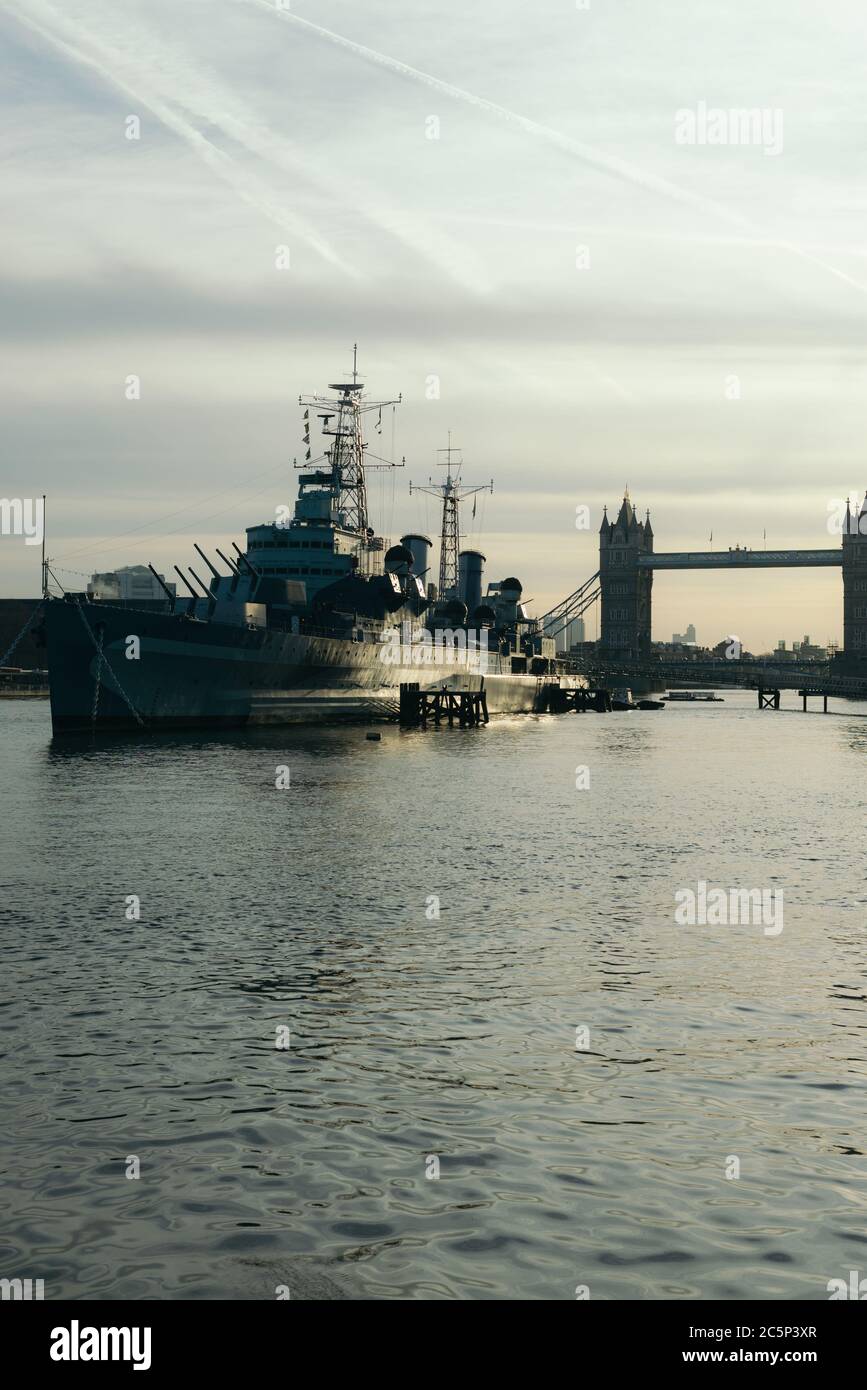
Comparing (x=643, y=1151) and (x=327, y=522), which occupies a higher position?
(x=327, y=522)

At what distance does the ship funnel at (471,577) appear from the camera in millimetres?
117625

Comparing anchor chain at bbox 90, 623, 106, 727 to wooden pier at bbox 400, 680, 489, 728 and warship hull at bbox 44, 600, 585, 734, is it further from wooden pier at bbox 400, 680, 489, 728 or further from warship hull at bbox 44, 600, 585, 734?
wooden pier at bbox 400, 680, 489, 728

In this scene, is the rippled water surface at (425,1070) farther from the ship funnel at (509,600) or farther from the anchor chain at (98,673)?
the ship funnel at (509,600)

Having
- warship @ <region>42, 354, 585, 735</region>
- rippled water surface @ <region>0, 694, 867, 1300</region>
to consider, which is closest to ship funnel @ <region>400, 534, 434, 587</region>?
warship @ <region>42, 354, 585, 735</region>

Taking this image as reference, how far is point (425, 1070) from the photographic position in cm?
1197

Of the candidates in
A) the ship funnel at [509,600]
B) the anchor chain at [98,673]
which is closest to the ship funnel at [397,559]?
the anchor chain at [98,673]

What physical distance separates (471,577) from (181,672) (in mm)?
59855

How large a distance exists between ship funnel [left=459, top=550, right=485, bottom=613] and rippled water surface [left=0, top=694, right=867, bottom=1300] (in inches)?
3510

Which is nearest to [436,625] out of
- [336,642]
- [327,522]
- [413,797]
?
[327,522]

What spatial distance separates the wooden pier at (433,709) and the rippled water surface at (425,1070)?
52.6m

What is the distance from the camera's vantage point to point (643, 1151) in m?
9.99

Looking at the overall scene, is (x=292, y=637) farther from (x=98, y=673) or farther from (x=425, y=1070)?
(x=425, y=1070)
